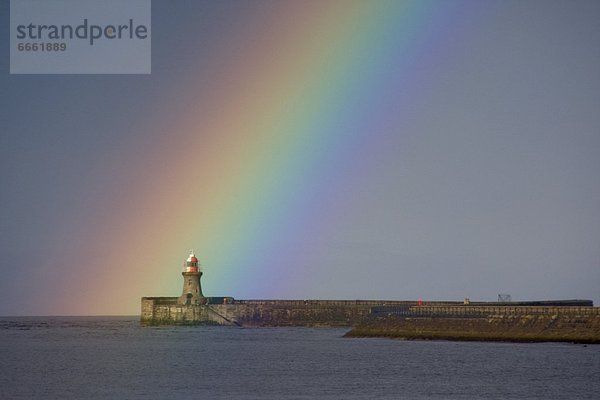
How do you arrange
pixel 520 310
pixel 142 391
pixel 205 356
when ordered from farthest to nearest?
pixel 520 310 < pixel 205 356 < pixel 142 391

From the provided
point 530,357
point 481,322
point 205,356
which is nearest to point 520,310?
point 481,322

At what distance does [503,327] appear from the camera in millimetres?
79250

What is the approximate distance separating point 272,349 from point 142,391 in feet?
105

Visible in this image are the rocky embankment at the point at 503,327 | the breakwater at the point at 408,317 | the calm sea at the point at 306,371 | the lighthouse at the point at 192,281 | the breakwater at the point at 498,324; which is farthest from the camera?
the lighthouse at the point at 192,281

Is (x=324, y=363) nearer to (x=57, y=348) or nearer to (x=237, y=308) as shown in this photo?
(x=57, y=348)

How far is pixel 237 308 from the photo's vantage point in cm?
12494

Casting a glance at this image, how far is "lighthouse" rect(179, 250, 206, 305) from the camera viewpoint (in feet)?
375

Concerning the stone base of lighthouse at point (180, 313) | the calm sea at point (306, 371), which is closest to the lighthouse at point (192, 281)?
the stone base of lighthouse at point (180, 313)

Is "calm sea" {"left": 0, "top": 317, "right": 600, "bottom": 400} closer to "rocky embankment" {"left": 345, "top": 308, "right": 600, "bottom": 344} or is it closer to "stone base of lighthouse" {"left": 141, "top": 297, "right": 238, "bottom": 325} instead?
"rocky embankment" {"left": 345, "top": 308, "right": 600, "bottom": 344}

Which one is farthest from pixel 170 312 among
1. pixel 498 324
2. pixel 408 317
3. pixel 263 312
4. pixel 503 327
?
pixel 503 327

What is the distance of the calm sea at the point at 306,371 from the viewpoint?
48531 mm

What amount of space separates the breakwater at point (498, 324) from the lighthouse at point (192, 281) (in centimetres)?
2859

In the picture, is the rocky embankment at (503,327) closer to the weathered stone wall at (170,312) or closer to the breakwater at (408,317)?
the breakwater at (408,317)

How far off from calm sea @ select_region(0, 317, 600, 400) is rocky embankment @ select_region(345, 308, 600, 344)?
882mm
